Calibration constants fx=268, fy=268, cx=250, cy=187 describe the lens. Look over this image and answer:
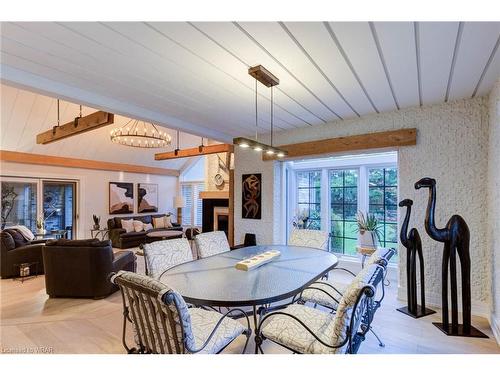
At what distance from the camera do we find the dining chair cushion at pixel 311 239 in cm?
339

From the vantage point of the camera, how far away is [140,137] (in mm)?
5641

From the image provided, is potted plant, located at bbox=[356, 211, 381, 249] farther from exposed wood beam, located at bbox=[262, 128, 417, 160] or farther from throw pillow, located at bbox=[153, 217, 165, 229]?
throw pillow, located at bbox=[153, 217, 165, 229]

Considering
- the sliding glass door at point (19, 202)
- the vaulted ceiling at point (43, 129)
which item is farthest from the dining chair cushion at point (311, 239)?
the sliding glass door at point (19, 202)

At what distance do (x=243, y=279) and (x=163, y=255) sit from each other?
93 centimetres

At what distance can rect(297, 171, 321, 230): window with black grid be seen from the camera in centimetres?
513

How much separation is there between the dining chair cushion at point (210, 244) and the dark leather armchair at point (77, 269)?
1.42m

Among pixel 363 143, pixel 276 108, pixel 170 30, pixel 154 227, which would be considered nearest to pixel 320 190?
pixel 363 143

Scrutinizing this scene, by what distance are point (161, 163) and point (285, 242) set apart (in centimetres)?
599

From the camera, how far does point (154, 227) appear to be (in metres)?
8.09

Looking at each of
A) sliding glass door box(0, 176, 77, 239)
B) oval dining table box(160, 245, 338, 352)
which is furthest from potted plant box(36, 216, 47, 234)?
oval dining table box(160, 245, 338, 352)

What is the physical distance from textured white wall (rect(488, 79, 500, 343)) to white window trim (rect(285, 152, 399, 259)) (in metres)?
1.72

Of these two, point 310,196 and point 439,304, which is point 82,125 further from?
point 439,304

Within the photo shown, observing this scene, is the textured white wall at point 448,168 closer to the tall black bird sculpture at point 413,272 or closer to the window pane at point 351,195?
the tall black bird sculpture at point 413,272
